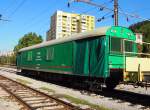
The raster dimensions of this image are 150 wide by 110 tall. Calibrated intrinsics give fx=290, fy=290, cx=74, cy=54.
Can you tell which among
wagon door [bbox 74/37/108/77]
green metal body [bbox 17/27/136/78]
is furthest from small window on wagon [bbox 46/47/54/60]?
wagon door [bbox 74/37/108/77]

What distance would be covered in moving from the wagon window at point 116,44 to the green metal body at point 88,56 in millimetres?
177

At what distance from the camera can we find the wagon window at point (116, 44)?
14166mm

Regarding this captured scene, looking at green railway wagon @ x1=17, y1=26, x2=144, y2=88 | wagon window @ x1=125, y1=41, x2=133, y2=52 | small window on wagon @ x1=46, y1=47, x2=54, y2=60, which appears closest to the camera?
green railway wagon @ x1=17, y1=26, x2=144, y2=88

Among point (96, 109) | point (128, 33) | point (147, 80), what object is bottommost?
point (96, 109)

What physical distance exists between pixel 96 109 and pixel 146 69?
3214 millimetres

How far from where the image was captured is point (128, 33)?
15.2 m

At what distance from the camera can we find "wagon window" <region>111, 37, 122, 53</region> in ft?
46.5

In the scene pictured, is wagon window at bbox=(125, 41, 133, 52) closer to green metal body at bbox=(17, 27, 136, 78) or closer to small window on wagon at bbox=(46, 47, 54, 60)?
green metal body at bbox=(17, 27, 136, 78)

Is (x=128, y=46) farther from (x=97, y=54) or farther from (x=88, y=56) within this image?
(x=88, y=56)

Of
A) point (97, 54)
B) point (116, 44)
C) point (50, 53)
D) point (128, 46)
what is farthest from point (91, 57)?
point (50, 53)

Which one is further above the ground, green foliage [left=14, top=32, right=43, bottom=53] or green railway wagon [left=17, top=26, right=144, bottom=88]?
green foliage [left=14, top=32, right=43, bottom=53]

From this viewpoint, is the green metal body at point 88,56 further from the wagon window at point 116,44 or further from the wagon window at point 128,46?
the wagon window at point 128,46

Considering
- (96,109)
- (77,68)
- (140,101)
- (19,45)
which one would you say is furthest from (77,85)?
(19,45)

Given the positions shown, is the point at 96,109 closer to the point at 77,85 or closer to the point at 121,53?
the point at 121,53
